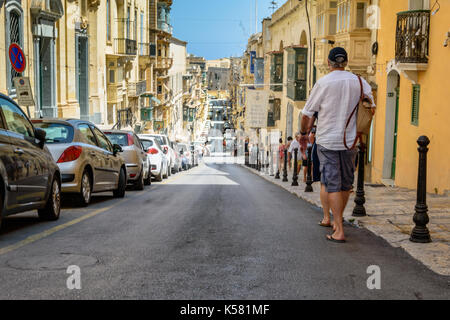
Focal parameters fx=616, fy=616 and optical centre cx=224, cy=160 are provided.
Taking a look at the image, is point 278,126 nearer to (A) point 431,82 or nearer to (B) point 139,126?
(B) point 139,126

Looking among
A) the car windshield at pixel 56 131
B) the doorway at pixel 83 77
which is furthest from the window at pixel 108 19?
the car windshield at pixel 56 131

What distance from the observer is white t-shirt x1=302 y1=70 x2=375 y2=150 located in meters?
6.83

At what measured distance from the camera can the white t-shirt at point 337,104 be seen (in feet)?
22.4

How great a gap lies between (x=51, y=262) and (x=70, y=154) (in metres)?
5.20

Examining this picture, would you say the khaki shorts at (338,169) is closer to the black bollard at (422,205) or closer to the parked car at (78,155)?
the black bollard at (422,205)

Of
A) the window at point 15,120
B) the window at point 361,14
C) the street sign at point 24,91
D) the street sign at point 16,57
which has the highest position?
the window at point 361,14

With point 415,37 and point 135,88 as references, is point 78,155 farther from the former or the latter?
point 135,88

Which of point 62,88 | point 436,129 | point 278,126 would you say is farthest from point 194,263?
point 278,126

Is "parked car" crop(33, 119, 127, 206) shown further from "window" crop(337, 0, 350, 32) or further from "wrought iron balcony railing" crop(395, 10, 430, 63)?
"window" crop(337, 0, 350, 32)

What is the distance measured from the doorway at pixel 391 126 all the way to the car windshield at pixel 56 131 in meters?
11.8

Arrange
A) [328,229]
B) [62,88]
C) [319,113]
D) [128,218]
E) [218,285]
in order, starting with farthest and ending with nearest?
[62,88] < [128,218] < [328,229] < [319,113] < [218,285]

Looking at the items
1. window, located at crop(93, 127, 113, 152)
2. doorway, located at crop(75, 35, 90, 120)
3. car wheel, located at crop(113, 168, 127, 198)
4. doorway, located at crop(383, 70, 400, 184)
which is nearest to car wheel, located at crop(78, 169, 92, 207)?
window, located at crop(93, 127, 113, 152)

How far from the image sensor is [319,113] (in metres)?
6.97
